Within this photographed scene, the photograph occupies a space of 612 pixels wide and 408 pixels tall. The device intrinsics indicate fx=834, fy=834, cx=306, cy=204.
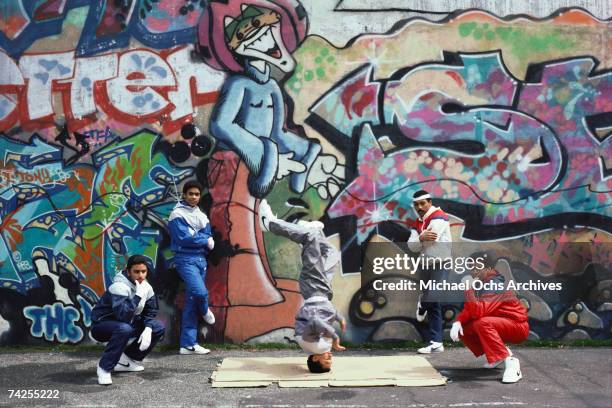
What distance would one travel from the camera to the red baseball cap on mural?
9.65 meters

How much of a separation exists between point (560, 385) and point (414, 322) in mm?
2302

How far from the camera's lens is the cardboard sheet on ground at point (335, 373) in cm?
764

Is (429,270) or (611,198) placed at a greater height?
(611,198)

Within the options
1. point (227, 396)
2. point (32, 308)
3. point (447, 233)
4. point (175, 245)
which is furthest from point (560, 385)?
point (32, 308)

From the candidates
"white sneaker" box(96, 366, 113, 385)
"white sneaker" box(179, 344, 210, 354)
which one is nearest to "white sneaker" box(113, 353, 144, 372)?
"white sneaker" box(96, 366, 113, 385)

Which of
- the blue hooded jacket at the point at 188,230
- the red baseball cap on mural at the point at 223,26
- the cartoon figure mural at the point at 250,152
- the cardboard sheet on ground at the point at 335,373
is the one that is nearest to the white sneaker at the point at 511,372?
the cardboard sheet on ground at the point at 335,373

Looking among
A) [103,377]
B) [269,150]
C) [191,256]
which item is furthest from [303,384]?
[269,150]

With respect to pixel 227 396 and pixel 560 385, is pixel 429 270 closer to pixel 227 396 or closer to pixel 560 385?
pixel 560 385

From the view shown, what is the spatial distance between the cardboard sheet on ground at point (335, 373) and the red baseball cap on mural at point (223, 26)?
3417 mm

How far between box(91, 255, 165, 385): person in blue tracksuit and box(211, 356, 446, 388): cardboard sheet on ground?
81 centimetres

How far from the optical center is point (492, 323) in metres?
7.92

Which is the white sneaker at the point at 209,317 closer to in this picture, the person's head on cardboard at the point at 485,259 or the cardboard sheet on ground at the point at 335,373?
the cardboard sheet on ground at the point at 335,373

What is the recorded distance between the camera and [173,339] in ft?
31.3

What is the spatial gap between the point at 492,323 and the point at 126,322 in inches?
138
